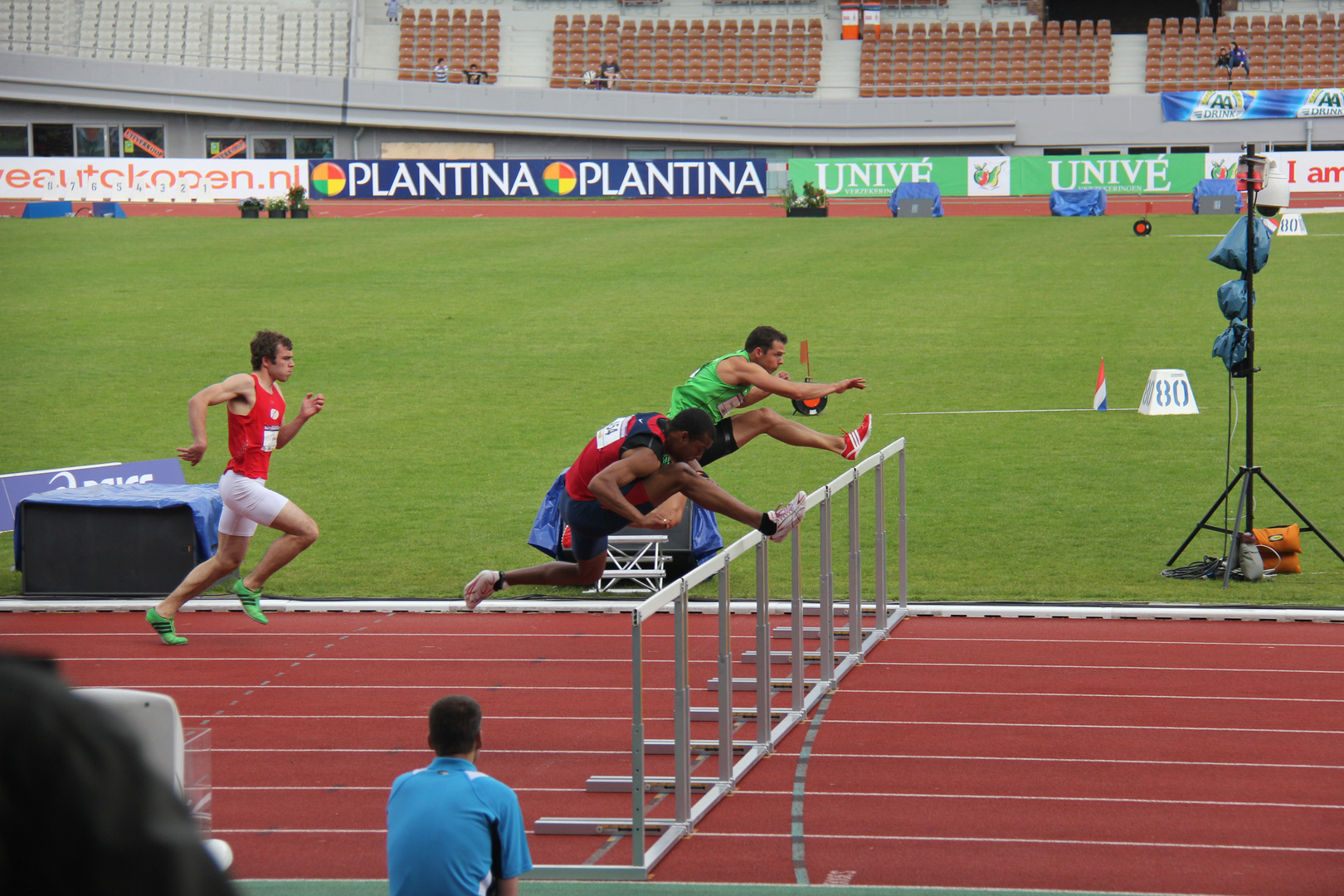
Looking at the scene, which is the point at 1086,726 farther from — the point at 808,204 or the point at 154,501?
the point at 808,204

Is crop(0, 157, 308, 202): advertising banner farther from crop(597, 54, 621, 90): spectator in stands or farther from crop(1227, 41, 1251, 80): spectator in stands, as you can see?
crop(1227, 41, 1251, 80): spectator in stands

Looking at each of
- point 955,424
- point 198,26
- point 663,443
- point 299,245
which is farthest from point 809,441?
point 198,26

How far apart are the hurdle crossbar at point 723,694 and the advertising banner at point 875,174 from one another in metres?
34.7

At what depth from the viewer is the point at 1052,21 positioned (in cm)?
5203

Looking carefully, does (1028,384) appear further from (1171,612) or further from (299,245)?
(299,245)

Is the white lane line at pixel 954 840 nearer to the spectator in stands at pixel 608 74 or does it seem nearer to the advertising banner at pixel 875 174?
the advertising banner at pixel 875 174

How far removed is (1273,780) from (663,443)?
3510 millimetres

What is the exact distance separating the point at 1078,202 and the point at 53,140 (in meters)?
38.3

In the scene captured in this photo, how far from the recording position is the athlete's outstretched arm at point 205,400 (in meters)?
8.83

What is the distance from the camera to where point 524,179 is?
44.3 m

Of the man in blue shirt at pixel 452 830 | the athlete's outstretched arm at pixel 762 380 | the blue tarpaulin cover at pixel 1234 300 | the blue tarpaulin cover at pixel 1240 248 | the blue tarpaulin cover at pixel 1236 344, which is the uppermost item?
the blue tarpaulin cover at pixel 1240 248

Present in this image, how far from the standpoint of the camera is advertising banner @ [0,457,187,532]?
11773mm

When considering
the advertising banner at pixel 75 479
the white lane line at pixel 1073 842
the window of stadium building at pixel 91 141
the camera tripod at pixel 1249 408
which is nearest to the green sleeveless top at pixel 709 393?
the camera tripod at pixel 1249 408

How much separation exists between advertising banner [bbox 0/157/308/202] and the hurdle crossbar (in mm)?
37200
